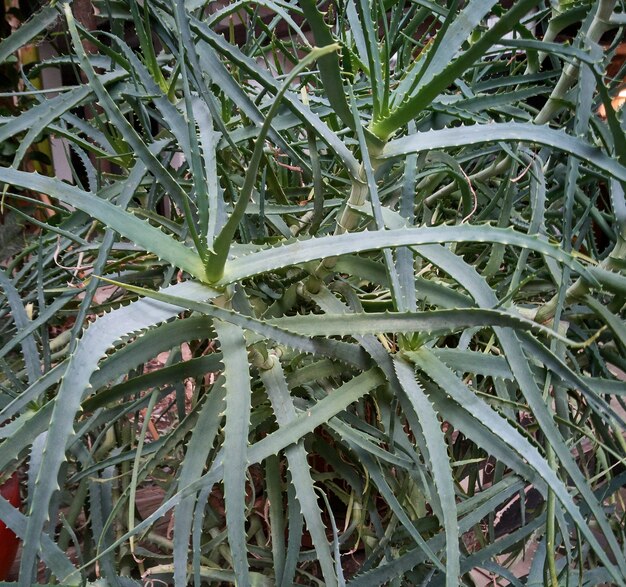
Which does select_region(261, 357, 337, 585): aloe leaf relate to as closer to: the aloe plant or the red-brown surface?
the aloe plant

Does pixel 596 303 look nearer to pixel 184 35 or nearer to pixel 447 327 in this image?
pixel 447 327

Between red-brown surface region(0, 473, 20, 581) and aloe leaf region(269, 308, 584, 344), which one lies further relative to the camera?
red-brown surface region(0, 473, 20, 581)

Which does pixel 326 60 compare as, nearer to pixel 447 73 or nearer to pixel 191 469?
pixel 447 73

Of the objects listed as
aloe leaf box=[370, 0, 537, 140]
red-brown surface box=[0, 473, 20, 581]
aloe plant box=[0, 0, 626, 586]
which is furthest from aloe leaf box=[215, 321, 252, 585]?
red-brown surface box=[0, 473, 20, 581]

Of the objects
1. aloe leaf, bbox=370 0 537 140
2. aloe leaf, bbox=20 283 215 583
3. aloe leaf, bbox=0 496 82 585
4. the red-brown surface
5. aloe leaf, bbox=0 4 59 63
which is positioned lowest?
the red-brown surface

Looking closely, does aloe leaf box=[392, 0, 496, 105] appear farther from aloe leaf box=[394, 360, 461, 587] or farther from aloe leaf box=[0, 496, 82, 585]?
aloe leaf box=[0, 496, 82, 585]

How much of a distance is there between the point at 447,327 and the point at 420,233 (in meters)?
0.04

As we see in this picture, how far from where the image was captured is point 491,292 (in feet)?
0.74

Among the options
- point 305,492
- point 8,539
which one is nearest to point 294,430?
point 305,492

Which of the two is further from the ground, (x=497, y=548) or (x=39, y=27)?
(x=39, y=27)

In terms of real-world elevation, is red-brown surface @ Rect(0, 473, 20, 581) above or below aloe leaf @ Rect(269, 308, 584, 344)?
below

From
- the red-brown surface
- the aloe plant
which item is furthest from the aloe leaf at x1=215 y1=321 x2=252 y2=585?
the red-brown surface

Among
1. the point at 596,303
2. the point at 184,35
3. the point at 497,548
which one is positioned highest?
the point at 184,35

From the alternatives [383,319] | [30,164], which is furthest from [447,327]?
[30,164]
